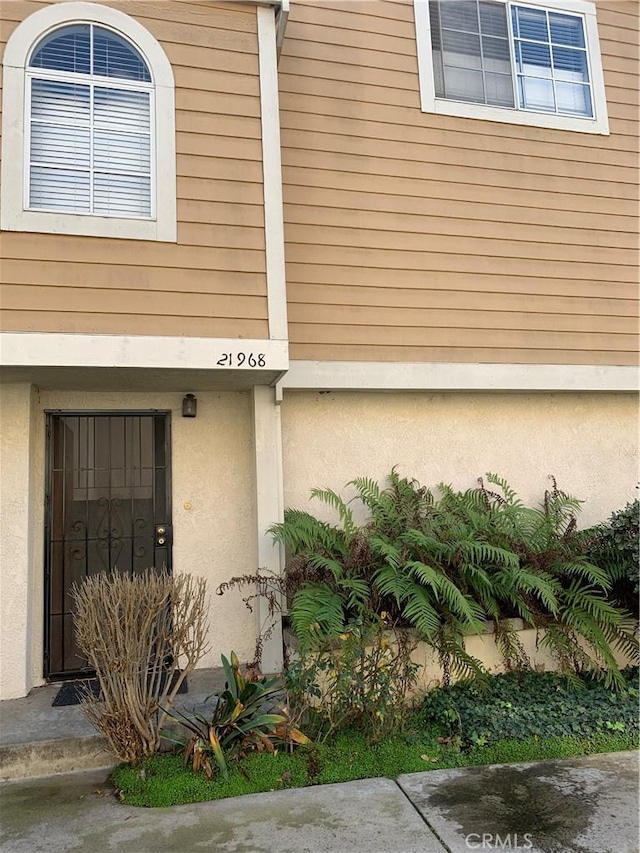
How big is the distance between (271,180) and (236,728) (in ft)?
12.5

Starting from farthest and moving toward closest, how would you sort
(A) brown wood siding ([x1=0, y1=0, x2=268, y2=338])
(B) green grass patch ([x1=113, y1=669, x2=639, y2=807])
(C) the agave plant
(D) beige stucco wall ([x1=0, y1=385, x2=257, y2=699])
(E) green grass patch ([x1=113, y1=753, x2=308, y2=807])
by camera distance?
(D) beige stucco wall ([x1=0, y1=385, x2=257, y2=699])
(A) brown wood siding ([x1=0, y1=0, x2=268, y2=338])
(C) the agave plant
(B) green grass patch ([x1=113, y1=669, x2=639, y2=807])
(E) green grass patch ([x1=113, y1=753, x2=308, y2=807])

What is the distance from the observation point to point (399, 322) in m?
5.54

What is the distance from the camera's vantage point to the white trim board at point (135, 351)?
3994 millimetres

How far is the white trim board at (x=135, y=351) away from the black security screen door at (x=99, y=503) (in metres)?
1.05

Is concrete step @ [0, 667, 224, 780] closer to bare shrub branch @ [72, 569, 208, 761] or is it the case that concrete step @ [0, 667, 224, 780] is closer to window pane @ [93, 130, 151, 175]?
bare shrub branch @ [72, 569, 208, 761]

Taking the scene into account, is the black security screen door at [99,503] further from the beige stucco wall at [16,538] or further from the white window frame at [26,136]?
the white window frame at [26,136]

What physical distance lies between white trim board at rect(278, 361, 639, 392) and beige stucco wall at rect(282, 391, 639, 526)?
238 millimetres

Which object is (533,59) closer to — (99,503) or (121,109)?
(121,109)

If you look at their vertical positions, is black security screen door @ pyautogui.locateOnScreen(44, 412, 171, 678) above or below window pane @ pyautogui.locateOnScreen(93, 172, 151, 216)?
below

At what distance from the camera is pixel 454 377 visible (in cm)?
556

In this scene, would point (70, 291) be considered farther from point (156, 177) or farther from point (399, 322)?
point (399, 322)
